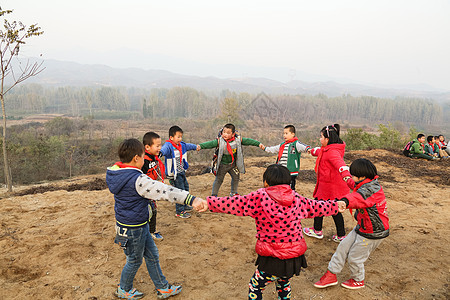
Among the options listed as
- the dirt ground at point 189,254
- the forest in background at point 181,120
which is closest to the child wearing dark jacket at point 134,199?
the dirt ground at point 189,254

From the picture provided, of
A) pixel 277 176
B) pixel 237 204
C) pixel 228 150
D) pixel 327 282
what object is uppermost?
pixel 277 176

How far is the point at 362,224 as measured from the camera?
308cm

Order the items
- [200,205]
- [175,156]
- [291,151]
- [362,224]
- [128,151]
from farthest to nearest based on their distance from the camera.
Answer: [291,151] → [175,156] → [362,224] → [128,151] → [200,205]

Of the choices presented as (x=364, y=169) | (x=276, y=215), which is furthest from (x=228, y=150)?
(x=276, y=215)

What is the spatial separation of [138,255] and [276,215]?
165cm

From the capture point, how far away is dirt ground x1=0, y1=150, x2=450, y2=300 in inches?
131

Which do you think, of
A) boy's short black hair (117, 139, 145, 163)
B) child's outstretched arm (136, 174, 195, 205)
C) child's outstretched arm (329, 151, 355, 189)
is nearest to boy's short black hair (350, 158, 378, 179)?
child's outstretched arm (329, 151, 355, 189)

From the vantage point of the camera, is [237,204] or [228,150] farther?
[228,150]

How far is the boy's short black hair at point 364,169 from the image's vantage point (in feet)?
9.65

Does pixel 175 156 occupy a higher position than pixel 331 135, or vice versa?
pixel 331 135

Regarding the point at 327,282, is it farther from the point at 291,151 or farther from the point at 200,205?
the point at 291,151

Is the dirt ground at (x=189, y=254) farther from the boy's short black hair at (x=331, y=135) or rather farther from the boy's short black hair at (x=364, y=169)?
the boy's short black hair at (x=331, y=135)

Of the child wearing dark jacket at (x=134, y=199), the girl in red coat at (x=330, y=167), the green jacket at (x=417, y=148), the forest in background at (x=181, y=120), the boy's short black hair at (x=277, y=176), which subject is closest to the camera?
the boy's short black hair at (x=277, y=176)

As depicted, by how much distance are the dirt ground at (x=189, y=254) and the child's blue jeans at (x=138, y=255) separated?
33cm
